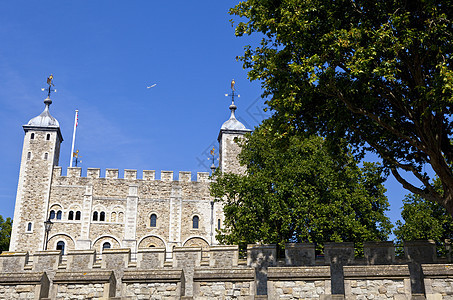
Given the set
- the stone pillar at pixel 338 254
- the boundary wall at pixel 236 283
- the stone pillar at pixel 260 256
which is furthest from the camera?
the stone pillar at pixel 260 256

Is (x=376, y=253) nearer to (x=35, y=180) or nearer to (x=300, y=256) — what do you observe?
(x=300, y=256)

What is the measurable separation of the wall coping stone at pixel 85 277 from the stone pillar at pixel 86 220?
38.7 meters

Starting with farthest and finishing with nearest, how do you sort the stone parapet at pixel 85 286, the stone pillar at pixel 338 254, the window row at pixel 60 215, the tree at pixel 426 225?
the window row at pixel 60 215, the tree at pixel 426 225, the stone pillar at pixel 338 254, the stone parapet at pixel 85 286

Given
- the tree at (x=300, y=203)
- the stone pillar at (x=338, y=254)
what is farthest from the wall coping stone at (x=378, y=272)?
the tree at (x=300, y=203)

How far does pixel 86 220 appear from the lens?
51312 mm

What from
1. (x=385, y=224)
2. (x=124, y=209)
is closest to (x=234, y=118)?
(x=124, y=209)

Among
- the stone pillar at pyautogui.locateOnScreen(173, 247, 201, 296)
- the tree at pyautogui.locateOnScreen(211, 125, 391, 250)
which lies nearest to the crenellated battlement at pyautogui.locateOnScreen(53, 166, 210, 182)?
the tree at pyautogui.locateOnScreen(211, 125, 391, 250)

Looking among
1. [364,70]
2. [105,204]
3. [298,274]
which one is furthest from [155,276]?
[105,204]

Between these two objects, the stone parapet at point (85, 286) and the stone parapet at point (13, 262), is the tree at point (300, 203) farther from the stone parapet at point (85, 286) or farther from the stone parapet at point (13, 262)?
the stone parapet at point (85, 286)

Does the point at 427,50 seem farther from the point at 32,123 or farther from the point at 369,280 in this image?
the point at 32,123

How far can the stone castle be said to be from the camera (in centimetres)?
5062

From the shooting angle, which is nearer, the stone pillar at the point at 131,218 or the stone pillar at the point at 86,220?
the stone pillar at the point at 86,220

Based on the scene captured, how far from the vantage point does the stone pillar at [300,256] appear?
19527 mm

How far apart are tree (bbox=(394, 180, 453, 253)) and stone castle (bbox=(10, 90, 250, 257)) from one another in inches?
735
